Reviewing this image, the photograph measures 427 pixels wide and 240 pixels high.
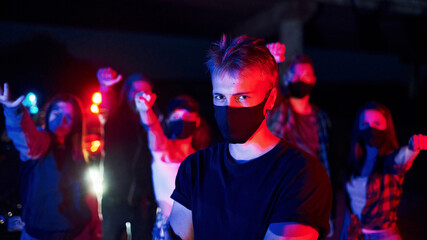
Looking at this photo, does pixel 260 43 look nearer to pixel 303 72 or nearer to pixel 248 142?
pixel 248 142

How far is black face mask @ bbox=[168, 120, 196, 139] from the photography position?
3.08m

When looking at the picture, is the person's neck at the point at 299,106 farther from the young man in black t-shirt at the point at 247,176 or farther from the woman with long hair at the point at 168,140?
the young man in black t-shirt at the point at 247,176

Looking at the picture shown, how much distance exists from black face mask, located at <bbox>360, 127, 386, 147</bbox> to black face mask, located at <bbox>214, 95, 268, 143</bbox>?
73.0 inches

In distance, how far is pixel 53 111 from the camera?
2973mm

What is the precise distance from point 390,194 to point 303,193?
1.98m

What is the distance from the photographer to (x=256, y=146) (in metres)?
1.54

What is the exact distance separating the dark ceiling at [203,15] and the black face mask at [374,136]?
6983 mm

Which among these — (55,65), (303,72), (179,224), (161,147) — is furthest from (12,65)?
(179,224)

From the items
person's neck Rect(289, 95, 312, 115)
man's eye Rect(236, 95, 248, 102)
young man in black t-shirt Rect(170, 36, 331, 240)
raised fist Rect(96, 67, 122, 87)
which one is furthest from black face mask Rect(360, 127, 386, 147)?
raised fist Rect(96, 67, 122, 87)

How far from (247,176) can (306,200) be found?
0.91 feet

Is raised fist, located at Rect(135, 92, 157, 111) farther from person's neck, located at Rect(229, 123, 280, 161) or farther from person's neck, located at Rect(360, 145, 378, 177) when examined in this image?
person's neck, located at Rect(360, 145, 378, 177)

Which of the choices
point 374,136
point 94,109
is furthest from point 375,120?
point 94,109

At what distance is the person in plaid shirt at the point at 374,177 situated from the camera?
281 cm

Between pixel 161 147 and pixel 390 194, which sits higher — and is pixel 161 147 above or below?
above
